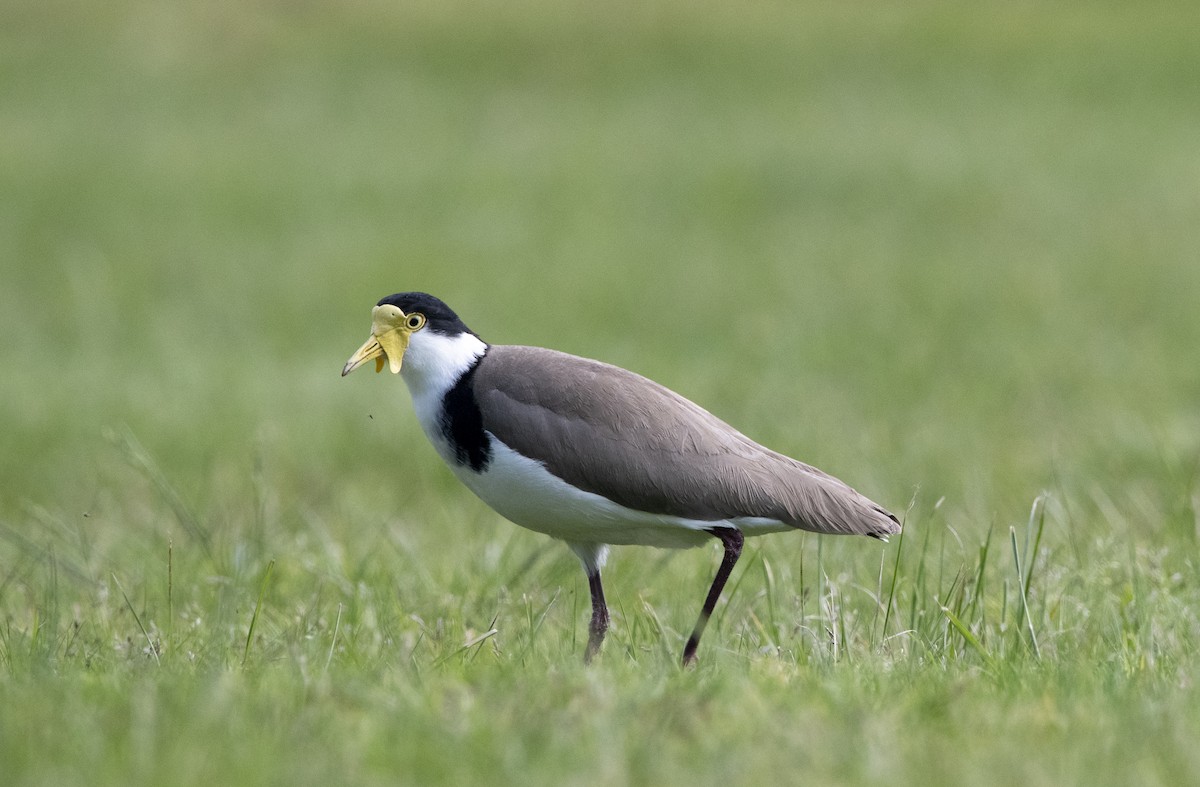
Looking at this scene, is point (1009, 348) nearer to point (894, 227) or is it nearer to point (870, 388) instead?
point (870, 388)

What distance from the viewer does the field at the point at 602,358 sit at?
341 cm

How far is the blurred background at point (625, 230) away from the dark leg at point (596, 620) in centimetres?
182

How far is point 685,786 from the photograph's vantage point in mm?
3059

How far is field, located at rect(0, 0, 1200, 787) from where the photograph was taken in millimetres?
3408

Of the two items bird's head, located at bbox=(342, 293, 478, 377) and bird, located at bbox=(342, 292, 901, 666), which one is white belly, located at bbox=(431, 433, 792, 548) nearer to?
bird, located at bbox=(342, 292, 901, 666)

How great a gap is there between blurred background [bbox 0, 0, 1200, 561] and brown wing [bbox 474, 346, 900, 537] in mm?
1894

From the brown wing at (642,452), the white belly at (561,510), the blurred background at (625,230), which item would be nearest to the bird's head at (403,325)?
the brown wing at (642,452)

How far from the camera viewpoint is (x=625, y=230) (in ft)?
46.9

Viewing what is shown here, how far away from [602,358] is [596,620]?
6.06m

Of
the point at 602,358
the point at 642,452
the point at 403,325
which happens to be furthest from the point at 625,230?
the point at 642,452

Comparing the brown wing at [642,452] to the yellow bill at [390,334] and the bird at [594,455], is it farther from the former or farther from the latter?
the yellow bill at [390,334]

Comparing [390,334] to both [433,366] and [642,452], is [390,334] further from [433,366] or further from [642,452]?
[642,452]

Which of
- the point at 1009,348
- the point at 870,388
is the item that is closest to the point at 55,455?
the point at 870,388

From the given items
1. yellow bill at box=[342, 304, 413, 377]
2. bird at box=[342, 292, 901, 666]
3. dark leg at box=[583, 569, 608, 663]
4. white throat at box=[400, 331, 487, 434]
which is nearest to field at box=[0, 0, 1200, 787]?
dark leg at box=[583, 569, 608, 663]
